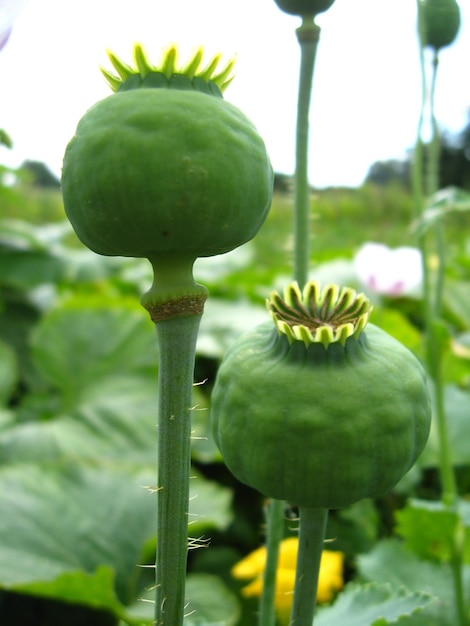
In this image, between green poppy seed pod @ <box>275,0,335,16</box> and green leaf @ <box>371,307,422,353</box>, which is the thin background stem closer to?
green poppy seed pod @ <box>275,0,335,16</box>

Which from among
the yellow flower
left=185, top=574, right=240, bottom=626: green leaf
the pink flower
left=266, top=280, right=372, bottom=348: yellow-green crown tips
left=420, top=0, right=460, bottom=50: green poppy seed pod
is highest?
left=420, top=0, right=460, bottom=50: green poppy seed pod

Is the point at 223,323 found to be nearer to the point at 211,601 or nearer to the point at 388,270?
the point at 388,270

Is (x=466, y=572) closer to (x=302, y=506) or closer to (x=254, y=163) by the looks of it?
(x=302, y=506)

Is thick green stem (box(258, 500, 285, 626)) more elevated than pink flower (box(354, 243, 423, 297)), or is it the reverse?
pink flower (box(354, 243, 423, 297))

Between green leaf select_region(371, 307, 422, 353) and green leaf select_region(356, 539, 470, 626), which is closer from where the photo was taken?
green leaf select_region(356, 539, 470, 626)

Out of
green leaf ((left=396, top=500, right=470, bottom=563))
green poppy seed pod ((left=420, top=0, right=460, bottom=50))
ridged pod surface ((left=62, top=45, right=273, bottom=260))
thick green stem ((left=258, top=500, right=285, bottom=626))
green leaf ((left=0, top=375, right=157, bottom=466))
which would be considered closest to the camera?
ridged pod surface ((left=62, top=45, right=273, bottom=260))

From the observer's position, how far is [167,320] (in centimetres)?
39

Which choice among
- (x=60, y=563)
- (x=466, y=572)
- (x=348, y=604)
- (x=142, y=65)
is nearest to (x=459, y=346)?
(x=466, y=572)

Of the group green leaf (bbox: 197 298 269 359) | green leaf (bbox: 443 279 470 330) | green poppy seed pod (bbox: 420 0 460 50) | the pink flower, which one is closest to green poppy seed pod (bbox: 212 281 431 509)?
green poppy seed pod (bbox: 420 0 460 50)

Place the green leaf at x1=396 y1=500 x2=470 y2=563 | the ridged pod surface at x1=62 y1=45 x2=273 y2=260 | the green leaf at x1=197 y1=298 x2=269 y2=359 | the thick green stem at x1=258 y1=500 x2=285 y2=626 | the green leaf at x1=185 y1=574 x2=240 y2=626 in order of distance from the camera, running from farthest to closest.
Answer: the green leaf at x1=197 y1=298 x2=269 y2=359 < the green leaf at x1=185 y1=574 x2=240 y2=626 < the green leaf at x1=396 y1=500 x2=470 y2=563 < the thick green stem at x1=258 y1=500 x2=285 y2=626 < the ridged pod surface at x1=62 y1=45 x2=273 y2=260

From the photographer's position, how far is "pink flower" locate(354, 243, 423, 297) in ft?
5.81

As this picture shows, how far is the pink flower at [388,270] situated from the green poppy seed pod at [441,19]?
3.11 feet

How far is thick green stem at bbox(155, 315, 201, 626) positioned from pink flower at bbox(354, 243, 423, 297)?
143cm

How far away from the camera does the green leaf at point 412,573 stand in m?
1.07
